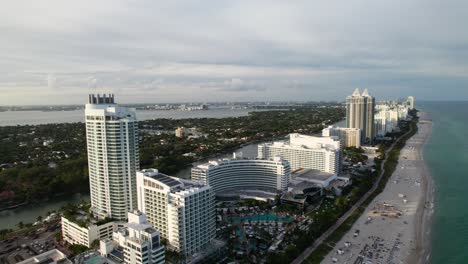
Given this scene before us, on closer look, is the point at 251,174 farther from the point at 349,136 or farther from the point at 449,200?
the point at 349,136

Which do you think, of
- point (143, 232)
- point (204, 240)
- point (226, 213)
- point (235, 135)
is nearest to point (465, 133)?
point (235, 135)

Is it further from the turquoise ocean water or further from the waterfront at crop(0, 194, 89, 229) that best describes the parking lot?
the turquoise ocean water

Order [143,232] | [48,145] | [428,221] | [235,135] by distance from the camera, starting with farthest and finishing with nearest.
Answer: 1. [235,135]
2. [48,145]
3. [428,221]
4. [143,232]

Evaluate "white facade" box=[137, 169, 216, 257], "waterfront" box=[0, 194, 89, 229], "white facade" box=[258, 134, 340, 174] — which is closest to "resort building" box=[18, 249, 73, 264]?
"white facade" box=[137, 169, 216, 257]

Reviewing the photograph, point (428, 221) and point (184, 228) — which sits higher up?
point (184, 228)

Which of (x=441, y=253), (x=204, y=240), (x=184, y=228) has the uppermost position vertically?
(x=184, y=228)

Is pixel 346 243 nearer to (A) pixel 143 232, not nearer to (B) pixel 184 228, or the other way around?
(B) pixel 184 228
